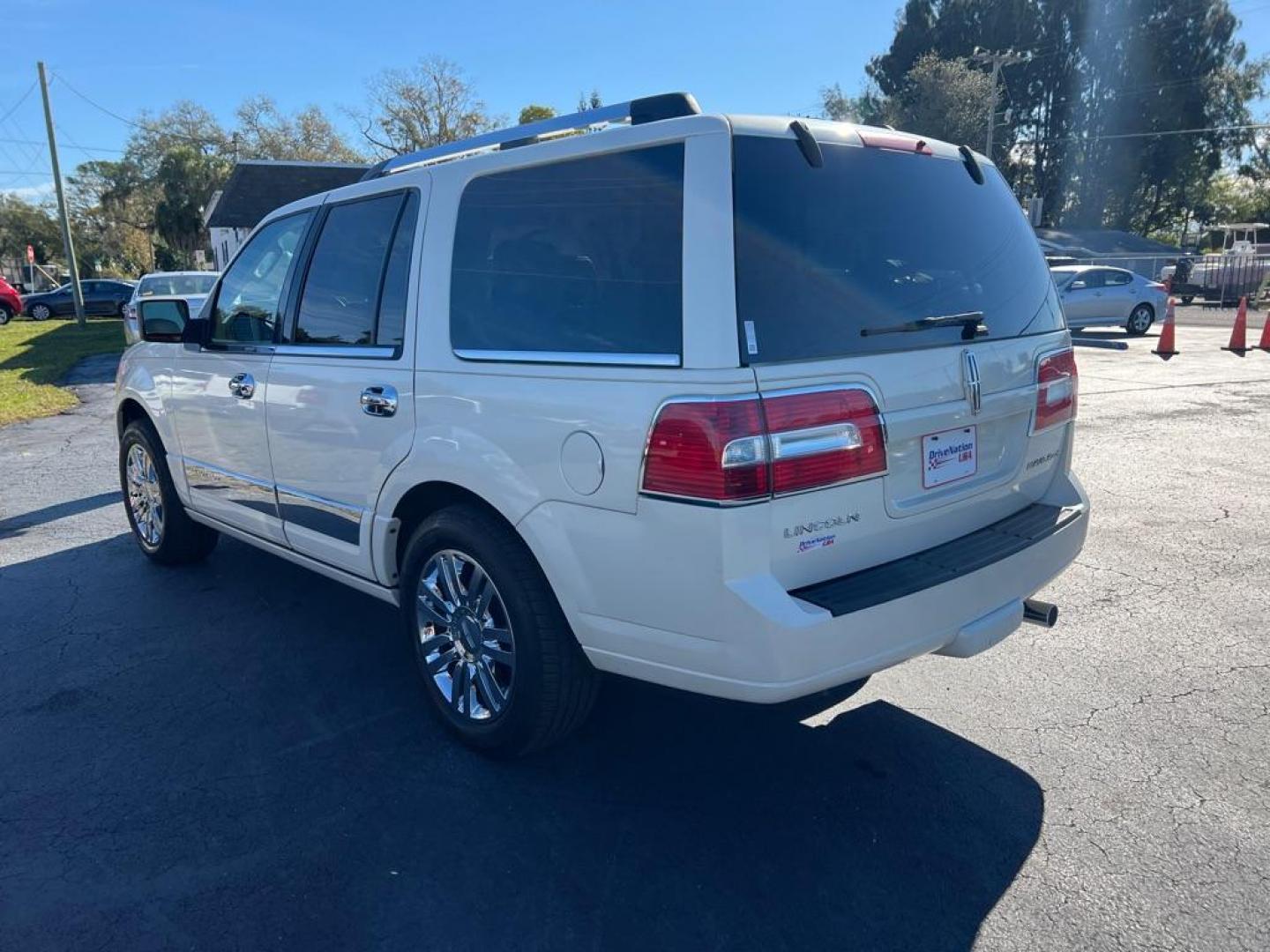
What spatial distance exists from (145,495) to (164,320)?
1.29 meters

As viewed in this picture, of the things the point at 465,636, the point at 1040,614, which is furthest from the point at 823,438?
the point at 465,636

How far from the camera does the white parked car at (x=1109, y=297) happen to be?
20812 millimetres

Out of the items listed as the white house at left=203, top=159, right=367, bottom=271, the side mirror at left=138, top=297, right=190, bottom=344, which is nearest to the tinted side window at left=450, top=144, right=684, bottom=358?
the side mirror at left=138, top=297, right=190, bottom=344

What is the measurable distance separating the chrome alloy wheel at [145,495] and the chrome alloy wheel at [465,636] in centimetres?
273

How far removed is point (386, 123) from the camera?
163 ft

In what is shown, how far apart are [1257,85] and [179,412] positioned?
65.0 metres

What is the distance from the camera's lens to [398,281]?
3.55 m

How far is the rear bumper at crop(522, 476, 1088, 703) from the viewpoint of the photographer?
2.50 metres

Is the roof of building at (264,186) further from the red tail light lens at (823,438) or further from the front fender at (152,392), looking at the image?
the red tail light lens at (823,438)

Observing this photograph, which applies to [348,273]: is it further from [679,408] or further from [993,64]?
[993,64]

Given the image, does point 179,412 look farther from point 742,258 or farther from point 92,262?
point 92,262

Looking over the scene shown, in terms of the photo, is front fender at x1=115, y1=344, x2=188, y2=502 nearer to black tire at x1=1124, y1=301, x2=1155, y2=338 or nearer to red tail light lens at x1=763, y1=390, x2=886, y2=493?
red tail light lens at x1=763, y1=390, x2=886, y2=493

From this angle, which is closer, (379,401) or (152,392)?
(379,401)

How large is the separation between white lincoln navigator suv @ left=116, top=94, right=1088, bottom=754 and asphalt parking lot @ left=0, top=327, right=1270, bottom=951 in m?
0.45
